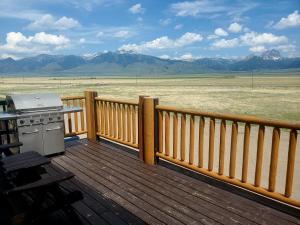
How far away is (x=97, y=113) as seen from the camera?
6.75m

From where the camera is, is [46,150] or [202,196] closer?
[202,196]

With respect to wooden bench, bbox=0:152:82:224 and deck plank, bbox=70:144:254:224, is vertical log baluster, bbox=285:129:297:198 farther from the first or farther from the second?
wooden bench, bbox=0:152:82:224

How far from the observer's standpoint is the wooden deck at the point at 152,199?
3.33 m

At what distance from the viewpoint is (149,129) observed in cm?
521

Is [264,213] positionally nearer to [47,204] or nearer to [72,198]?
[72,198]

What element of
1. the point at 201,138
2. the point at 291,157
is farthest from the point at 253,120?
the point at 201,138

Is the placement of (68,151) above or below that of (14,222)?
below

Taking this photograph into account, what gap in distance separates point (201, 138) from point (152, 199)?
118 cm

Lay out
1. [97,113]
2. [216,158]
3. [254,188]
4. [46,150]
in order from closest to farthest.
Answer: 1. [254,188]
2. [46,150]
3. [97,113]
4. [216,158]

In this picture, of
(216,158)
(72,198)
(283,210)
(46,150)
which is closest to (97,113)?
(46,150)

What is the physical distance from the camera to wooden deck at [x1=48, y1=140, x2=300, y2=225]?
10.9 feet

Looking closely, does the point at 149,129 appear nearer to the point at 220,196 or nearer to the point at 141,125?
the point at 141,125

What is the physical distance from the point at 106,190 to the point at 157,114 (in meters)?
1.66

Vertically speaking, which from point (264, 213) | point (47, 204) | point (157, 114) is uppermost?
point (157, 114)
